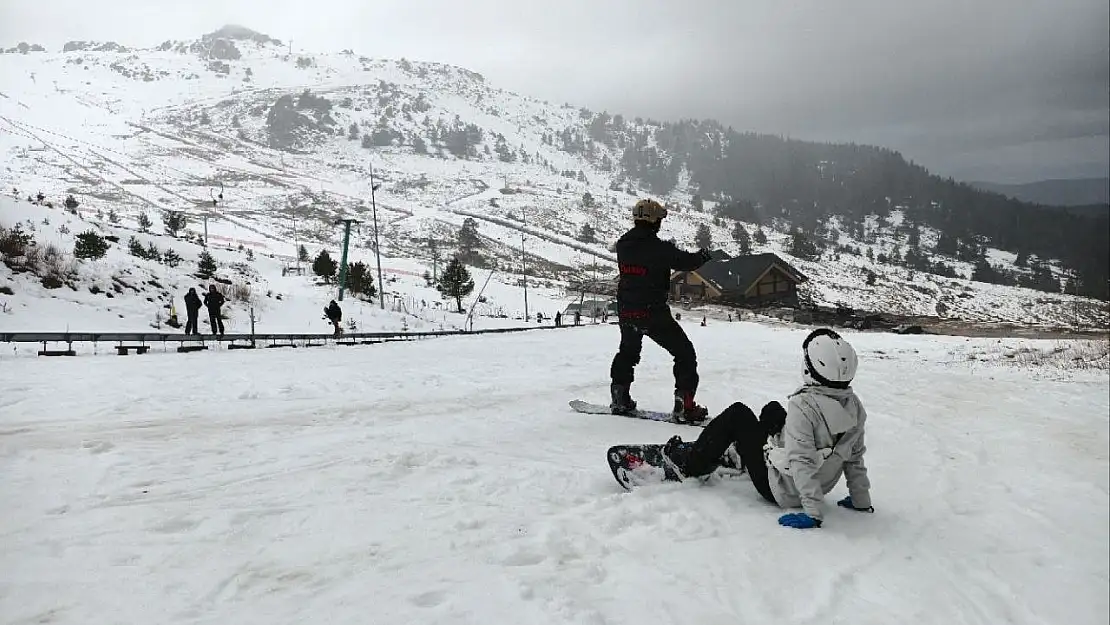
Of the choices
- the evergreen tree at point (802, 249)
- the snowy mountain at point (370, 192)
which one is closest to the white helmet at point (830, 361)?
the snowy mountain at point (370, 192)

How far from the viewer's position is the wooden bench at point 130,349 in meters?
7.75

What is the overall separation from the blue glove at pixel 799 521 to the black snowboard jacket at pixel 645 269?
2.88 metres

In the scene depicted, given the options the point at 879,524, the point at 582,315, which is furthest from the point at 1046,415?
the point at 582,315

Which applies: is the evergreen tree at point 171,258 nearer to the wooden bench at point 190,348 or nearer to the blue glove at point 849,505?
the wooden bench at point 190,348

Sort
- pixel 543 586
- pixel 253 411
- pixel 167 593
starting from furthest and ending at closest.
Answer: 1. pixel 253 411
2. pixel 543 586
3. pixel 167 593

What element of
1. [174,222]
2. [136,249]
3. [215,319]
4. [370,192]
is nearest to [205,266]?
[215,319]

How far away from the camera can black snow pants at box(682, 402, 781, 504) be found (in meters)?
3.77

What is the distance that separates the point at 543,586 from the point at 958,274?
106 meters

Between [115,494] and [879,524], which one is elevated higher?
[115,494]

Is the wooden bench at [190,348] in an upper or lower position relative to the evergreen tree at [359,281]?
lower

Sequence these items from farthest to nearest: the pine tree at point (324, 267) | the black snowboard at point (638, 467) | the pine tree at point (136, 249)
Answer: the pine tree at point (324, 267) < the pine tree at point (136, 249) < the black snowboard at point (638, 467)

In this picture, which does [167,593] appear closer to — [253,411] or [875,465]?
[253,411]

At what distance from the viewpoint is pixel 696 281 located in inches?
1626

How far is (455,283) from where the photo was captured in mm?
37844
